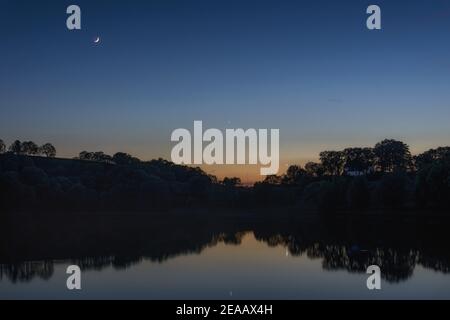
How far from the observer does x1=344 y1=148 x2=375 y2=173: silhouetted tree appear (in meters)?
113

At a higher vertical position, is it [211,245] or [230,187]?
[230,187]

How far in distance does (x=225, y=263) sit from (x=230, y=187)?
69.0 meters

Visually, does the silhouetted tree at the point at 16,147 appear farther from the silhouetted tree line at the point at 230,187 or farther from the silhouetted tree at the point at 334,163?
the silhouetted tree at the point at 334,163

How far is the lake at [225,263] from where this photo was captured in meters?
25.1

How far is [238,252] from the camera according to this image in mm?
40438

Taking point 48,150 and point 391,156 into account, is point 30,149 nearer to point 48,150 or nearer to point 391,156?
point 48,150

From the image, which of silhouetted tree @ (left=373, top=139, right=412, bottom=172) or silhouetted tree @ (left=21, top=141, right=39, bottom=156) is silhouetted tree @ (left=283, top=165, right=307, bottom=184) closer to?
silhouetted tree @ (left=373, top=139, right=412, bottom=172)

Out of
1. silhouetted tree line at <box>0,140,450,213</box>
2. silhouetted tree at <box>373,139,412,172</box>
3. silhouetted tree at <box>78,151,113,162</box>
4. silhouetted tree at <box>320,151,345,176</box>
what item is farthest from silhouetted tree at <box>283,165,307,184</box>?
silhouetted tree at <box>78,151,113,162</box>

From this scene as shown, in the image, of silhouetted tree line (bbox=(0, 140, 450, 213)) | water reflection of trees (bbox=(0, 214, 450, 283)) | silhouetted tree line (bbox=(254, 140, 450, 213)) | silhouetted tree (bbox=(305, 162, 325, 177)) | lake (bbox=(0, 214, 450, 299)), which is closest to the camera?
lake (bbox=(0, 214, 450, 299))

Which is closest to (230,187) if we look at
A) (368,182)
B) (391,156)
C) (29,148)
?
(368,182)

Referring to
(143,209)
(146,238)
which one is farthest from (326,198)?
(146,238)

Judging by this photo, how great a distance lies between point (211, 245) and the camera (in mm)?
44688

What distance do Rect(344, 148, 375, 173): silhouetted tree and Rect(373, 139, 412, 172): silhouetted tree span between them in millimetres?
1467
